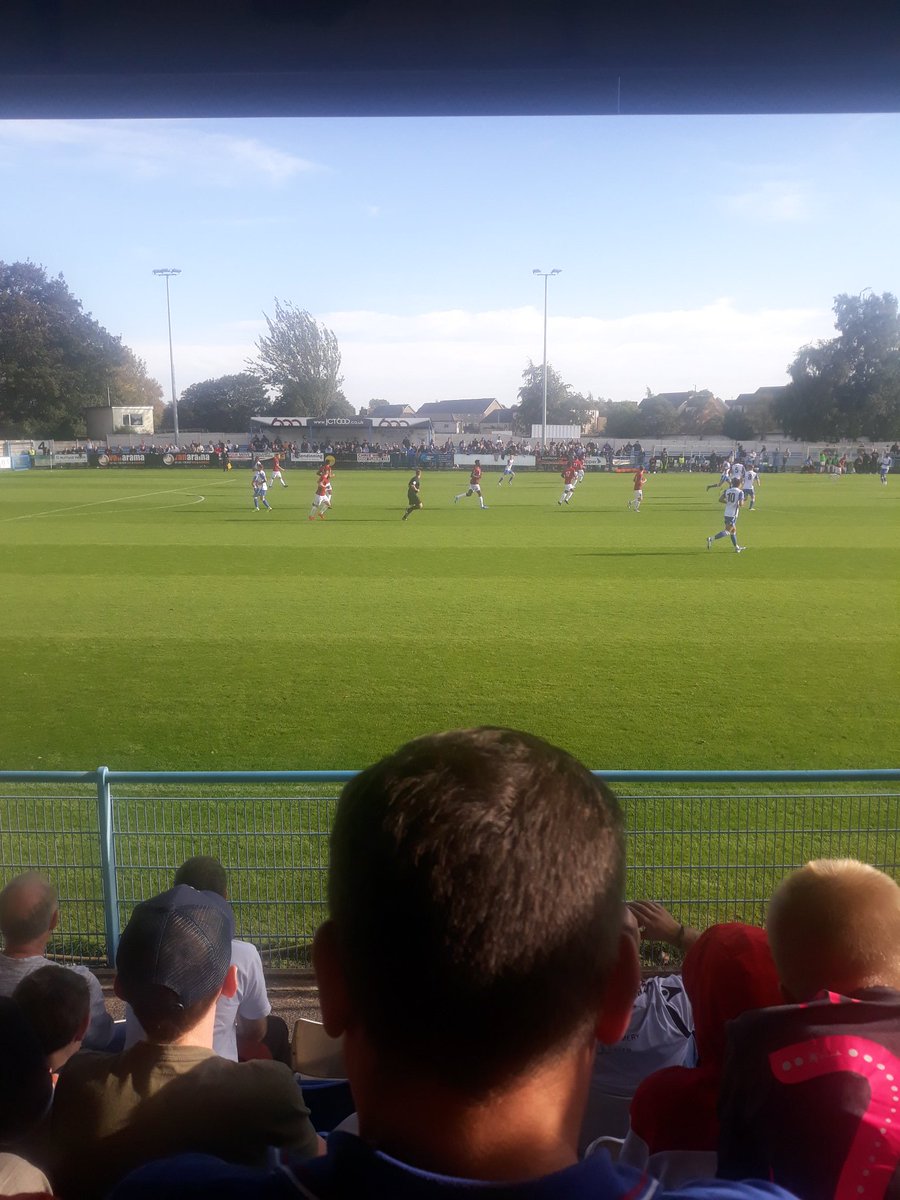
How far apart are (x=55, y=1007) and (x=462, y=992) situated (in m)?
1.79

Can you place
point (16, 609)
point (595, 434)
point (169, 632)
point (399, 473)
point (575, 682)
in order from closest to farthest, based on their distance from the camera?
point (575, 682)
point (169, 632)
point (16, 609)
point (399, 473)
point (595, 434)

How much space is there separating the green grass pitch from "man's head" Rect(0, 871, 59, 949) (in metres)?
4.18

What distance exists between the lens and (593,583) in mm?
15648

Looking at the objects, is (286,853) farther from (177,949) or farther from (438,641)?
(438,641)

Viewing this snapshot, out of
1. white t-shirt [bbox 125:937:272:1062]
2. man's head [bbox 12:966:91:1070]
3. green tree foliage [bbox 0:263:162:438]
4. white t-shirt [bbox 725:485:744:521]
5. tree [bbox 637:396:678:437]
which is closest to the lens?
man's head [bbox 12:966:91:1070]

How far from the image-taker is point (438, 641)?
11.5 m

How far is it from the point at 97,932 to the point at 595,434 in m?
62.4

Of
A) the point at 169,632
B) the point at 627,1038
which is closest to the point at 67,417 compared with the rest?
the point at 169,632

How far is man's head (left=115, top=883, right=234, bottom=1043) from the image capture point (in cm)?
184

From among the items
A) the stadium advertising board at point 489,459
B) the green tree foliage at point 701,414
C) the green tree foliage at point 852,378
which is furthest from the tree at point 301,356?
the green tree foliage at point 701,414

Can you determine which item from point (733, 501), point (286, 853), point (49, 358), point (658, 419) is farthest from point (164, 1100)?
point (658, 419)

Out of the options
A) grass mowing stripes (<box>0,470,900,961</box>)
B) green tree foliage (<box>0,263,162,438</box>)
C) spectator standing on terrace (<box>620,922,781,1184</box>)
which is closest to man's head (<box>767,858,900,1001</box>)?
spectator standing on terrace (<box>620,922,781,1184</box>)

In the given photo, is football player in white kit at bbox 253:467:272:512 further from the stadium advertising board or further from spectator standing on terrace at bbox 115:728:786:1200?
spectator standing on terrace at bbox 115:728:786:1200

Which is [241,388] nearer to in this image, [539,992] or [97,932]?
[97,932]
